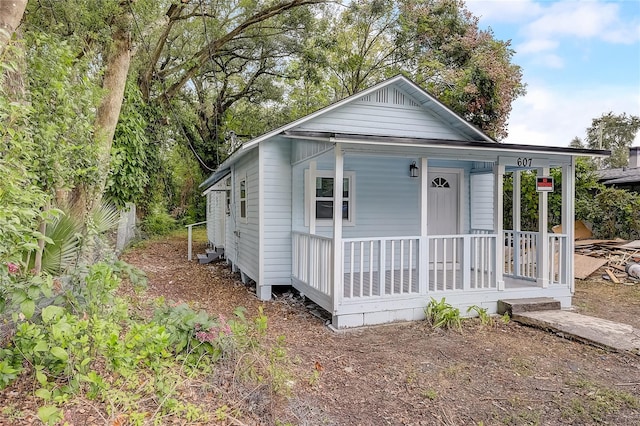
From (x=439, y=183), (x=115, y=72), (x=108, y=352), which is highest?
(x=115, y=72)

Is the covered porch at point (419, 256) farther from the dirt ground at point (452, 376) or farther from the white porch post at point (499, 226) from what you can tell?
the dirt ground at point (452, 376)

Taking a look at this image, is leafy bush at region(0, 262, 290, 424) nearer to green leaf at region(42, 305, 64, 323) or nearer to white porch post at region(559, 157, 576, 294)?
green leaf at region(42, 305, 64, 323)

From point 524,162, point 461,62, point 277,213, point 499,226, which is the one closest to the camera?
point 499,226

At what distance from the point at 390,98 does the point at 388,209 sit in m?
2.22

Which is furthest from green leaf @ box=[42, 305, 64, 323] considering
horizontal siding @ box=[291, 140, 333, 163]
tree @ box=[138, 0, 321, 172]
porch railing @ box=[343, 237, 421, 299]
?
tree @ box=[138, 0, 321, 172]

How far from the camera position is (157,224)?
17.8 meters

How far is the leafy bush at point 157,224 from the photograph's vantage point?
16.4m

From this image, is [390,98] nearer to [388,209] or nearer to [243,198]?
[388,209]

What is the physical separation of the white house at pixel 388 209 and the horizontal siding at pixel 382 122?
0.02 m

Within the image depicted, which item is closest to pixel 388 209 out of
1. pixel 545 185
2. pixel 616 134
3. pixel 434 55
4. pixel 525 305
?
pixel 545 185

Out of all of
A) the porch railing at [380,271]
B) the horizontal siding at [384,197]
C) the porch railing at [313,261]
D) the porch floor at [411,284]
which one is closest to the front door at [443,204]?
the horizontal siding at [384,197]

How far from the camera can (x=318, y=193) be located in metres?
7.61

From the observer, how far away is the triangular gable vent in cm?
778

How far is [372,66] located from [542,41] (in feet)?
26.6
